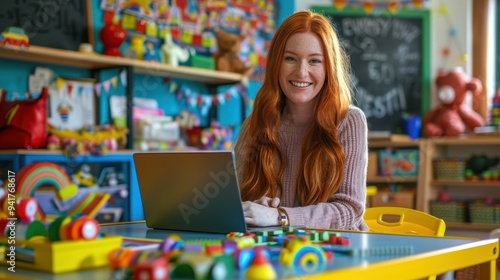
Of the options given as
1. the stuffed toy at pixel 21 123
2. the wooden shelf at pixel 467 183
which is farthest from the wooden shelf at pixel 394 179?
the stuffed toy at pixel 21 123

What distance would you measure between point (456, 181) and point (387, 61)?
1039mm

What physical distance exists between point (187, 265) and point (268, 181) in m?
0.99

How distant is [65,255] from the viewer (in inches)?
36.0

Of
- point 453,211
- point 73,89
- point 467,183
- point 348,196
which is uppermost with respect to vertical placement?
point 73,89

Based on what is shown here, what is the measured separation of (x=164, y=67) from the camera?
3695 millimetres

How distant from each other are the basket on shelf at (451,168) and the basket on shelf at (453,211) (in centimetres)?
17

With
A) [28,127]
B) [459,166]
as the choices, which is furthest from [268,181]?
[459,166]

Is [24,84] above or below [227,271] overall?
above

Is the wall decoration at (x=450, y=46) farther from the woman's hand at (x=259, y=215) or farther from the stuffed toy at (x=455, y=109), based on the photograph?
the woman's hand at (x=259, y=215)

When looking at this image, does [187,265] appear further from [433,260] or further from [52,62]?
[52,62]

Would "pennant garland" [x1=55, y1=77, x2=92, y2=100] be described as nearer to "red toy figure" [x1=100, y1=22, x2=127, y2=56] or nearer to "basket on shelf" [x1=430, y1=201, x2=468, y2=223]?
"red toy figure" [x1=100, y1=22, x2=127, y2=56]

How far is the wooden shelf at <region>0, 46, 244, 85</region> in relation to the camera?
3.14 meters

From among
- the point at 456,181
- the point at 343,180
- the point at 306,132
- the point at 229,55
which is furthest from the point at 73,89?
the point at 456,181

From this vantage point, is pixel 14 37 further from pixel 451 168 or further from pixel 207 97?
pixel 451 168
